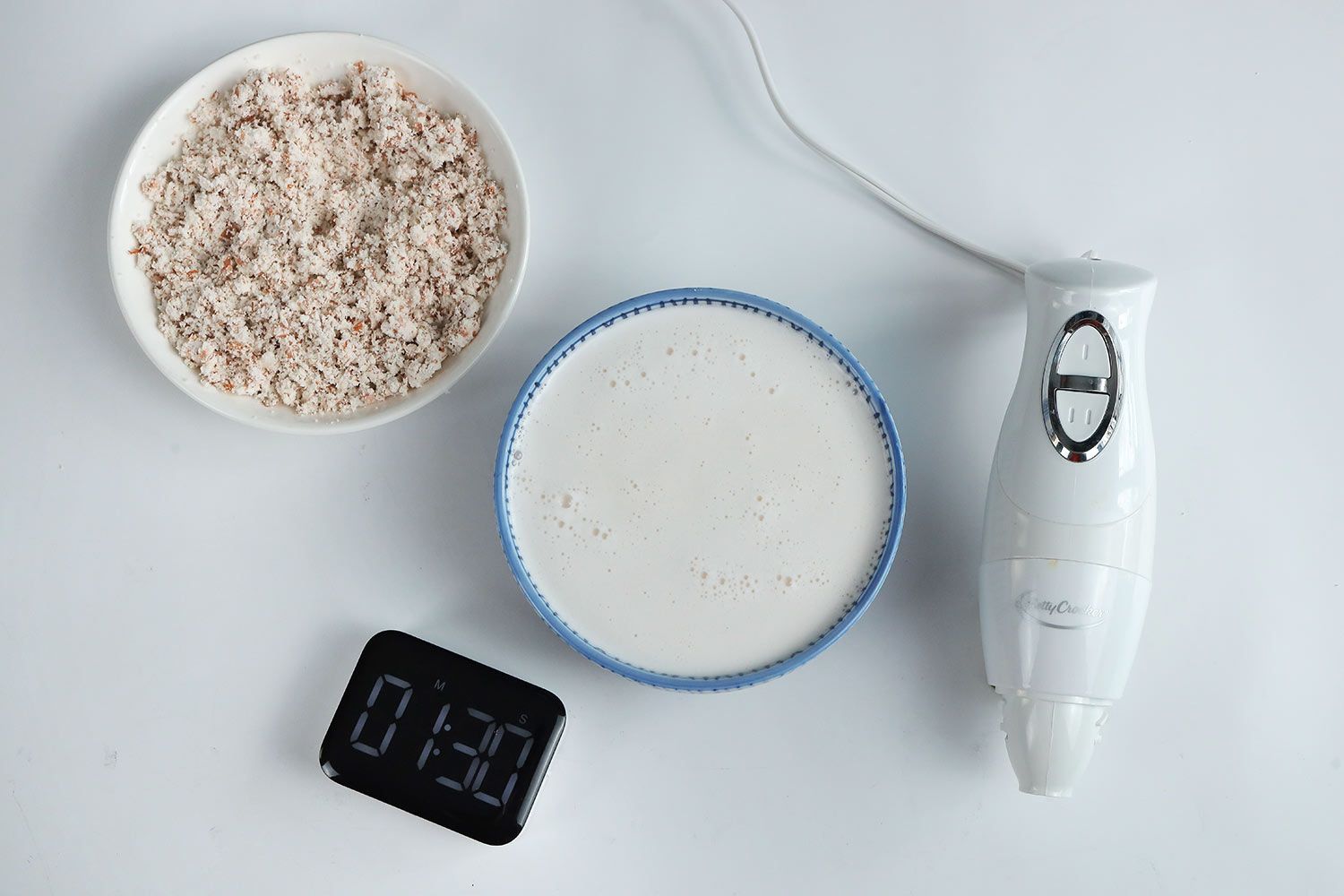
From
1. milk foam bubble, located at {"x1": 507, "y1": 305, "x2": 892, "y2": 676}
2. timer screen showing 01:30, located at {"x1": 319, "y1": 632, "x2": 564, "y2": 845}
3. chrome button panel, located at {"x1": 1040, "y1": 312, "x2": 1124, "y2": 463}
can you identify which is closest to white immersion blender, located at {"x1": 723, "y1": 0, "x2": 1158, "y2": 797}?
chrome button panel, located at {"x1": 1040, "y1": 312, "x2": 1124, "y2": 463}

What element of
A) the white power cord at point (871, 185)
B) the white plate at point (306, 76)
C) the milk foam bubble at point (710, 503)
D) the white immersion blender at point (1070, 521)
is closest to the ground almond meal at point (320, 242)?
the white plate at point (306, 76)

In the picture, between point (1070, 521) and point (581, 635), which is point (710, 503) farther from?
point (1070, 521)

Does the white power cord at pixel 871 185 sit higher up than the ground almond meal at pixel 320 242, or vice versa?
the white power cord at pixel 871 185

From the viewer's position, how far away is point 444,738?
2.32ft

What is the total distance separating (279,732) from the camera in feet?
2.45

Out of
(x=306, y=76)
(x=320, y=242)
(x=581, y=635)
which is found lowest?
(x=581, y=635)

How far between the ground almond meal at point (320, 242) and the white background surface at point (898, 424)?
7 cm

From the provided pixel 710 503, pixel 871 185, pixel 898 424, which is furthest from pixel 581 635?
pixel 871 185

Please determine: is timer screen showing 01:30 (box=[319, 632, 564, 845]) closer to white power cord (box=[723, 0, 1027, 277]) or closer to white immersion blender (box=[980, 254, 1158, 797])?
white immersion blender (box=[980, 254, 1158, 797])

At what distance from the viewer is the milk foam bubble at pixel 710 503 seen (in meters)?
0.66

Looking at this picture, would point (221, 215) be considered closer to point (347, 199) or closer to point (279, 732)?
point (347, 199)

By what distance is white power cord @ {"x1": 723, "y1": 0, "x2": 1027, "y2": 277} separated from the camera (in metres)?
0.73

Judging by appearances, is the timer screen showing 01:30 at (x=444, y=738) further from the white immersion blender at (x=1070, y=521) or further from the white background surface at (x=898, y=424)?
the white immersion blender at (x=1070, y=521)

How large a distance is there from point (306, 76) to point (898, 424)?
55 centimetres
